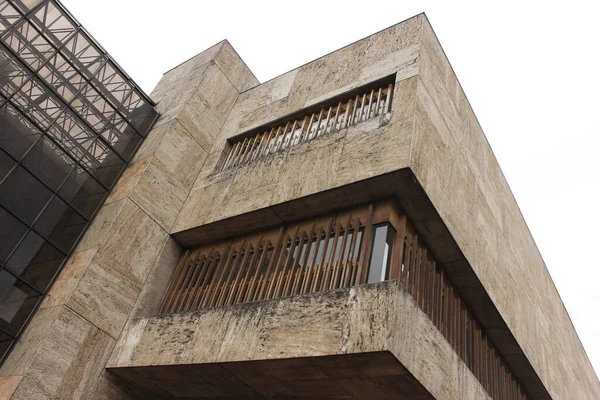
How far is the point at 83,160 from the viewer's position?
876cm

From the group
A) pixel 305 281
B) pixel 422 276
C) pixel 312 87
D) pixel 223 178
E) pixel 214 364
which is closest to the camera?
pixel 214 364

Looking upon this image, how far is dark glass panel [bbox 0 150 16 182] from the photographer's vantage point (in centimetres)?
744

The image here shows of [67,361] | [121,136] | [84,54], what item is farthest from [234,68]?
[67,361]

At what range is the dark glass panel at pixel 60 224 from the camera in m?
7.87

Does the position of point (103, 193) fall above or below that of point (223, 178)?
below

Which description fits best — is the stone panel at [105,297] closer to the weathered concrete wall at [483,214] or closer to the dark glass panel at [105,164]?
the dark glass panel at [105,164]

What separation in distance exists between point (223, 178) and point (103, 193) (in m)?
2.39

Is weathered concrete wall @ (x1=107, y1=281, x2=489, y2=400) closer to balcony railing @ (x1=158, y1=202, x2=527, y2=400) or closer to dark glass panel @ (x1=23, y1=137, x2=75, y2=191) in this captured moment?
balcony railing @ (x1=158, y1=202, x2=527, y2=400)

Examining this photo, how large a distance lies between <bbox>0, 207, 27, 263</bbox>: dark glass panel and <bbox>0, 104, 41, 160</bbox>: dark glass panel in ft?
3.49

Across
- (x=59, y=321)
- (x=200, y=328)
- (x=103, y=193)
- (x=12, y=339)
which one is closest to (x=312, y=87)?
(x=103, y=193)

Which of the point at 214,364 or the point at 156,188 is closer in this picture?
the point at 214,364

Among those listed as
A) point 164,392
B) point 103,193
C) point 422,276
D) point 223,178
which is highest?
point 223,178

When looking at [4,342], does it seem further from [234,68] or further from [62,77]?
[234,68]

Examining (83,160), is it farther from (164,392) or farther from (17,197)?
(164,392)
